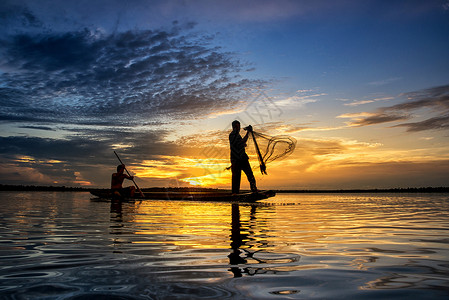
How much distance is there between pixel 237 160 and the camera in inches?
826

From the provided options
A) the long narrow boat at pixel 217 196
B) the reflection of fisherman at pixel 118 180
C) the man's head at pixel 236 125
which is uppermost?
the man's head at pixel 236 125

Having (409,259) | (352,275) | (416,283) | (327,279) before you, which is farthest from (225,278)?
(409,259)

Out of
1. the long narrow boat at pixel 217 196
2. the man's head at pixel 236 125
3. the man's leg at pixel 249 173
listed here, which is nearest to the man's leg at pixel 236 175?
the man's leg at pixel 249 173

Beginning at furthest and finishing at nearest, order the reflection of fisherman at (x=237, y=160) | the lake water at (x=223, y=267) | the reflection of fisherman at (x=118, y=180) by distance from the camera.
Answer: the reflection of fisherman at (x=118, y=180)
the reflection of fisherman at (x=237, y=160)
the lake water at (x=223, y=267)

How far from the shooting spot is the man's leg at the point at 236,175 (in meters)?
21.2

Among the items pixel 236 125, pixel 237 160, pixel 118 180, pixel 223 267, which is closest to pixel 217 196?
pixel 237 160

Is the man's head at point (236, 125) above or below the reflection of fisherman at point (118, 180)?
above

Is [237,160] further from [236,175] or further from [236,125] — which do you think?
[236,125]

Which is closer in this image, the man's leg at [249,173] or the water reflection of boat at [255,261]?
the water reflection of boat at [255,261]

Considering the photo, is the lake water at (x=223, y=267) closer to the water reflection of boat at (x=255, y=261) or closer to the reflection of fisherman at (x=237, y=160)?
the water reflection of boat at (x=255, y=261)

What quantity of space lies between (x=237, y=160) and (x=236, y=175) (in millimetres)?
1089

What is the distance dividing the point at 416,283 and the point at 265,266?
4.92ft

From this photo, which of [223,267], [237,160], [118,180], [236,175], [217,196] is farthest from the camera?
[217,196]

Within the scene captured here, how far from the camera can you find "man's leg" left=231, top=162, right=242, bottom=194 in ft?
69.4
